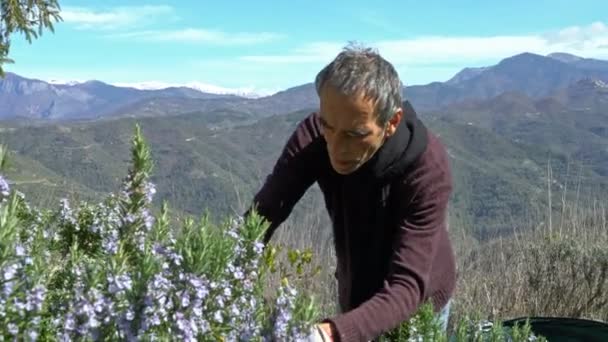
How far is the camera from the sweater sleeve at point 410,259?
2182 millimetres

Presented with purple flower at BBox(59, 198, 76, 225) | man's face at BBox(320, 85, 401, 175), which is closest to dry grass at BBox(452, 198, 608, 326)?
man's face at BBox(320, 85, 401, 175)

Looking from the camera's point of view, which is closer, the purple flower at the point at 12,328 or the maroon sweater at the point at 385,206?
the purple flower at the point at 12,328

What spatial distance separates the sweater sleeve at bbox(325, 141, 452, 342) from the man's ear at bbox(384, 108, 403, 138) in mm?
183

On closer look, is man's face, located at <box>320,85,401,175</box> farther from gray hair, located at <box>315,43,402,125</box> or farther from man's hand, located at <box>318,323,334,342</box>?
man's hand, located at <box>318,323,334,342</box>

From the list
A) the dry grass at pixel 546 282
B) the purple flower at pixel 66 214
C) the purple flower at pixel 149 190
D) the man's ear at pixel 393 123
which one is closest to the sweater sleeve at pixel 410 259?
the man's ear at pixel 393 123

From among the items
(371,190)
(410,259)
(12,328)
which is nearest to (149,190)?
(12,328)

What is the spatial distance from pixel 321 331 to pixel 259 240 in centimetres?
40

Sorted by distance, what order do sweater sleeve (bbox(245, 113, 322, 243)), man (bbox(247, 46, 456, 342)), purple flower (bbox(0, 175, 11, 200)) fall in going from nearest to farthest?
purple flower (bbox(0, 175, 11, 200)) < man (bbox(247, 46, 456, 342)) < sweater sleeve (bbox(245, 113, 322, 243))

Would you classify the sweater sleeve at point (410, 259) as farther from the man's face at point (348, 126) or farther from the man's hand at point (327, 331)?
the man's face at point (348, 126)

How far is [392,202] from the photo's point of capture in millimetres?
2908

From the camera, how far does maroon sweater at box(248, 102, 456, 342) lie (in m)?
2.60

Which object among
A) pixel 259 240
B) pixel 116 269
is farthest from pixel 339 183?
pixel 116 269

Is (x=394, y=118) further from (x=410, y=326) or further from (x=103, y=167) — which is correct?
(x=103, y=167)

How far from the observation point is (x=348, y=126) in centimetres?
240
